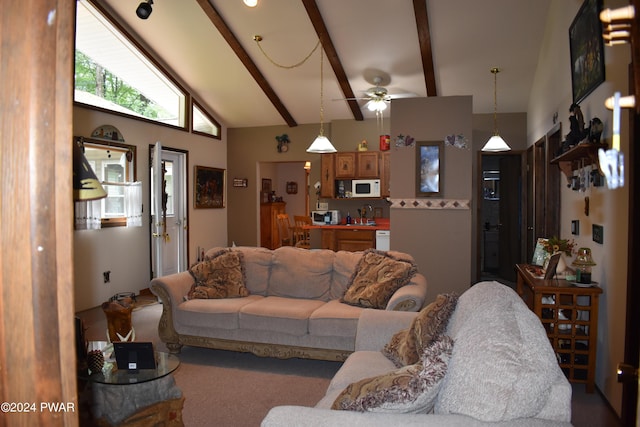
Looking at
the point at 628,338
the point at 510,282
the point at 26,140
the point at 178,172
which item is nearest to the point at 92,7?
the point at 178,172

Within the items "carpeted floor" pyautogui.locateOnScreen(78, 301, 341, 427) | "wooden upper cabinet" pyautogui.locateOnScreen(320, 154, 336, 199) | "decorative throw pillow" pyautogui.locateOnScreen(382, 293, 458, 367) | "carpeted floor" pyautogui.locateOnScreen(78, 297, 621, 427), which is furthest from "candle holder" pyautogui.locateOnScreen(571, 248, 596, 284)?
"wooden upper cabinet" pyautogui.locateOnScreen(320, 154, 336, 199)

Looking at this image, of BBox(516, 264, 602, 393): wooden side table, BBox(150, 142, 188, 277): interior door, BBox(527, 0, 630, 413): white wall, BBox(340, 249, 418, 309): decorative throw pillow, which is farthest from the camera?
BBox(150, 142, 188, 277): interior door

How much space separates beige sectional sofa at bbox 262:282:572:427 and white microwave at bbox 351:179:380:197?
5.81 metres

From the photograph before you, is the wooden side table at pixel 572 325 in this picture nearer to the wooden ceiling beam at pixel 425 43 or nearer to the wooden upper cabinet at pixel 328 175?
the wooden ceiling beam at pixel 425 43

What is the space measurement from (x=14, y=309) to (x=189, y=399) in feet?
8.98

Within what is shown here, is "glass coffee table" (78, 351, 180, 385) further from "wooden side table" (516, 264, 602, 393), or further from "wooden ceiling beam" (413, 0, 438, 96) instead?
"wooden ceiling beam" (413, 0, 438, 96)

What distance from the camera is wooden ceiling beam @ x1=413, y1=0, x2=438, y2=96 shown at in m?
5.07

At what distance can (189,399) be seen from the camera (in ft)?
9.79

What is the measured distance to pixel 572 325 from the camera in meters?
3.09

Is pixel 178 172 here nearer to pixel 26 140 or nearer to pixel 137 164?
pixel 137 164

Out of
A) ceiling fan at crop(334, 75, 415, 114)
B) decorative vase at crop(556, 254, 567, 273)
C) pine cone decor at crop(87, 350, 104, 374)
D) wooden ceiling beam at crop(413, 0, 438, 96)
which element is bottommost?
pine cone decor at crop(87, 350, 104, 374)

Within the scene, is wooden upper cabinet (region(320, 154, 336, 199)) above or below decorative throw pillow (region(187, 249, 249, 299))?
above

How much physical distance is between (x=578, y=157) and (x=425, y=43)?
2946 mm

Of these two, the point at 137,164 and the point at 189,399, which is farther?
the point at 137,164
